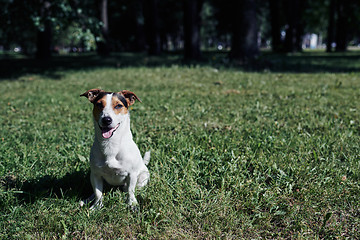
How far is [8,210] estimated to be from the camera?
2.63 meters

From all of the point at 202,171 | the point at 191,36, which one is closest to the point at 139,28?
the point at 191,36

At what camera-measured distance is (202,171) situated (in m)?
3.23

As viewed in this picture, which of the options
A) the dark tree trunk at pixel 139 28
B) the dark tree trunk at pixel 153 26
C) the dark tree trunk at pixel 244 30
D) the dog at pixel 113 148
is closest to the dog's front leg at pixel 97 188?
the dog at pixel 113 148

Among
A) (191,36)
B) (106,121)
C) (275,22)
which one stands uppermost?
(275,22)

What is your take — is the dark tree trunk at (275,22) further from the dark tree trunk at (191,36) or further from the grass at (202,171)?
the grass at (202,171)

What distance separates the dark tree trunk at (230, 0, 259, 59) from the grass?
676 centimetres

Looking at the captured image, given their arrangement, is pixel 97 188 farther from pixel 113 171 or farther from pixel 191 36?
pixel 191 36

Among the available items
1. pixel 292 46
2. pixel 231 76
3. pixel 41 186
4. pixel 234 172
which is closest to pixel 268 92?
pixel 231 76

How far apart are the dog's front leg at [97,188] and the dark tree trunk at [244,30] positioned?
1127 cm

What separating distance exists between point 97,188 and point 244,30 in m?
11.5

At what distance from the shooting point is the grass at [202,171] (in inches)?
96.8

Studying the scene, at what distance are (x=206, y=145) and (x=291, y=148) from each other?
1.13 metres

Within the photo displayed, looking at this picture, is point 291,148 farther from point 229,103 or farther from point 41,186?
point 41,186

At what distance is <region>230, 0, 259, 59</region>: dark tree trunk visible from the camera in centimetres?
1230
